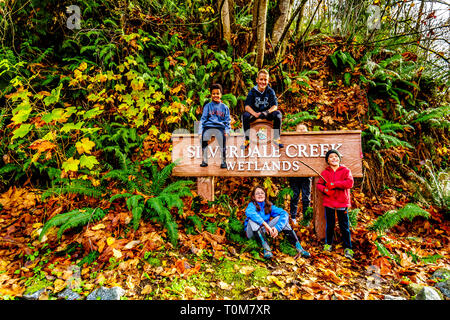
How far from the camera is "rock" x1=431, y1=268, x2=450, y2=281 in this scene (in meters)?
2.99

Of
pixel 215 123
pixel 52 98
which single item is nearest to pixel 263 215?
pixel 215 123

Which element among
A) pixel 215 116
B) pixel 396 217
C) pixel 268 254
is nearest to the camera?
pixel 268 254

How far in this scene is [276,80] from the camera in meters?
6.74

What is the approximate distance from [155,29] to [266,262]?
22.0ft

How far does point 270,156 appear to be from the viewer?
4.25 meters

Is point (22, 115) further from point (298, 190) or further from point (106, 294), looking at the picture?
point (298, 190)

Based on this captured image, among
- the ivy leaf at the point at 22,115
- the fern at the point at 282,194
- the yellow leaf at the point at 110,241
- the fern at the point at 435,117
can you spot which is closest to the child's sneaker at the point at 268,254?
the fern at the point at 282,194

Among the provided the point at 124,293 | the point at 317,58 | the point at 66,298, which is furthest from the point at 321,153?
the point at 317,58

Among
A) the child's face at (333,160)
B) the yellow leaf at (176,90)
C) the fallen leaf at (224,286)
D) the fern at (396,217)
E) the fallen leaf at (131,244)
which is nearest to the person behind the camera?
the fallen leaf at (224,286)


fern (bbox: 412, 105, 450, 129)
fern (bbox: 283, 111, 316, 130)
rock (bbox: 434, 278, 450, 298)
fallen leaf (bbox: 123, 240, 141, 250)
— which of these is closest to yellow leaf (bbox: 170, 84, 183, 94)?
fern (bbox: 283, 111, 316, 130)

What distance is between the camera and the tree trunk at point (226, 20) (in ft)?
20.2

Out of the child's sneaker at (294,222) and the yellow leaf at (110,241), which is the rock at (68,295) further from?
the child's sneaker at (294,222)

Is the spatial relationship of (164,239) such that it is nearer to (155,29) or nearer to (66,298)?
(66,298)

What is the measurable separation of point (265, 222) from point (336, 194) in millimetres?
1330
